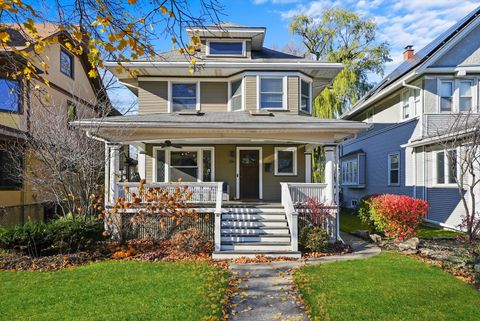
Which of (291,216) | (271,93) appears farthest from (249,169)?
(291,216)

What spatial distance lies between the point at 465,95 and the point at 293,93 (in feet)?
24.6

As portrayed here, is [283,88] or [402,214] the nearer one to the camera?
[402,214]

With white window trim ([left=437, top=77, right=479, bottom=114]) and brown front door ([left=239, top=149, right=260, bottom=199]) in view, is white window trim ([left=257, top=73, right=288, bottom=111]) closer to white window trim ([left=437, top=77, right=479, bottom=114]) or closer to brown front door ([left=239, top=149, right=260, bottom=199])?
brown front door ([left=239, top=149, right=260, bottom=199])

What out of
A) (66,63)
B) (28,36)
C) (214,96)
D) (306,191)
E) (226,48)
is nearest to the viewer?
(28,36)

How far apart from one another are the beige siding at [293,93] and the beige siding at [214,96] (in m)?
2.59

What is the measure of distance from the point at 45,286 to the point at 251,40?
447 inches

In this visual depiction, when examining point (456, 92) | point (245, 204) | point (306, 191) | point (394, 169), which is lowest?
point (245, 204)

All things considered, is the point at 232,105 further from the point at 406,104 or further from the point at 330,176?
the point at 406,104

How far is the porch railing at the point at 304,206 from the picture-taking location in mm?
9638

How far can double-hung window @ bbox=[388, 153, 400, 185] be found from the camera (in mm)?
16111

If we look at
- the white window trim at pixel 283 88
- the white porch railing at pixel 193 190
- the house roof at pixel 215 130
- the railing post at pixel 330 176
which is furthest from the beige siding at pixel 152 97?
the railing post at pixel 330 176

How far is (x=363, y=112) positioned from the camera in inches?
821

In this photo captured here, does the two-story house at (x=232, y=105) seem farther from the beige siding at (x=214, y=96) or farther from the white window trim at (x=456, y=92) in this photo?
the white window trim at (x=456, y=92)

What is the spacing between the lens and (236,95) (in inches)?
517
